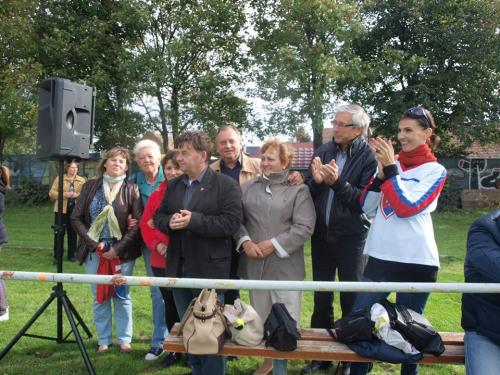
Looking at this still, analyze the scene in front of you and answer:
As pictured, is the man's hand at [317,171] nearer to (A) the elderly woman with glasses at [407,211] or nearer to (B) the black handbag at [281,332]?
(A) the elderly woman with glasses at [407,211]

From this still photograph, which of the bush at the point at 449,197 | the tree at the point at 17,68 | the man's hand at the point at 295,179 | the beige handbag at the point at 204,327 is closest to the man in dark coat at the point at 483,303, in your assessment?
the man's hand at the point at 295,179

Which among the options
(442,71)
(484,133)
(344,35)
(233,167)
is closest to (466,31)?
(442,71)

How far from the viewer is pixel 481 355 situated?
8.36 ft

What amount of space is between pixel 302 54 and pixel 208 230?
12.5 m

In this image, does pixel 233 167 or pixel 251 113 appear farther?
pixel 251 113

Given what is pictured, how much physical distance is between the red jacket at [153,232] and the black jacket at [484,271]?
226 centimetres

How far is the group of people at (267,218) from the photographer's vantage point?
2.96 m

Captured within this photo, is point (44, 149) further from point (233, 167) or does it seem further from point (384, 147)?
point (384, 147)

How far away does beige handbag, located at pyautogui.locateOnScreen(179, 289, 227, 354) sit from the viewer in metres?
2.76

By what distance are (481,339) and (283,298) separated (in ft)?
4.49

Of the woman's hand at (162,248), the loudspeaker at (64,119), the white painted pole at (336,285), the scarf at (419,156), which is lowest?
the woman's hand at (162,248)

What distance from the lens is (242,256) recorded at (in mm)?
3641

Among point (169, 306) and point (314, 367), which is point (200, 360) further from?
Result: point (314, 367)

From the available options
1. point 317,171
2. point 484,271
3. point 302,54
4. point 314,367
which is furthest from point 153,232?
point 302,54
